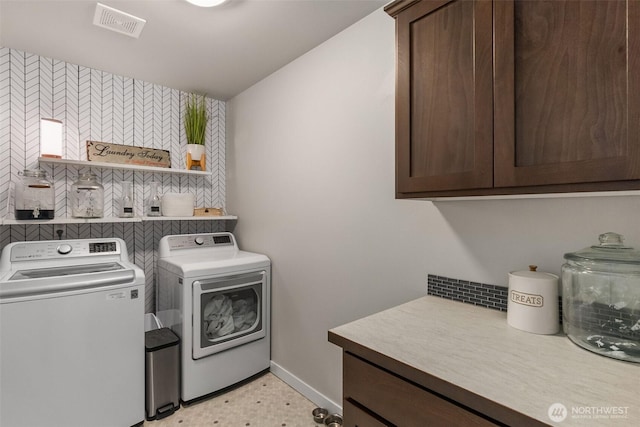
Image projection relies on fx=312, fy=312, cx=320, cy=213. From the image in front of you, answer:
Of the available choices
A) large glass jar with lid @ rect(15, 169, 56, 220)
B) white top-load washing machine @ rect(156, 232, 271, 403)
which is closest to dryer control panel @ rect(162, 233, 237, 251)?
white top-load washing machine @ rect(156, 232, 271, 403)

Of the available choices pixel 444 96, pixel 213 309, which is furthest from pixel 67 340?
pixel 444 96

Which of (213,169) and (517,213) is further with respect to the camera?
(213,169)

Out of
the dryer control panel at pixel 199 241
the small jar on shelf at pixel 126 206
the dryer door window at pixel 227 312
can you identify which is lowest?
the dryer door window at pixel 227 312

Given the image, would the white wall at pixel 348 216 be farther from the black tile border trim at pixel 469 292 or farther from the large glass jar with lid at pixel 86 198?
the large glass jar with lid at pixel 86 198

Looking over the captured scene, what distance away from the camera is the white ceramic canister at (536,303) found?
1051 mm

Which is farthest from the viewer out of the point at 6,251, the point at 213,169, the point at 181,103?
the point at 213,169

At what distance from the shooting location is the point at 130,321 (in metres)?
1.84

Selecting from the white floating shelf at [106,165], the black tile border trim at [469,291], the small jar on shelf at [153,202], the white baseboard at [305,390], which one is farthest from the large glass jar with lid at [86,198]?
the black tile border trim at [469,291]

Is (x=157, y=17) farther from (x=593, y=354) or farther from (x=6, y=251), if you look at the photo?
(x=593, y=354)

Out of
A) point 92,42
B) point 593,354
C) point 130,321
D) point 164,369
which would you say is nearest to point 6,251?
point 130,321

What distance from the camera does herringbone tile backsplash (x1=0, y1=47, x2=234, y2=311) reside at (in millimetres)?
2158

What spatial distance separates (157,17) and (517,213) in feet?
6.91

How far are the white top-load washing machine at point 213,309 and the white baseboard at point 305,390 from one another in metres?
0.13

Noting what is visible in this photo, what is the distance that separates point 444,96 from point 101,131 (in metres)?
2.58
